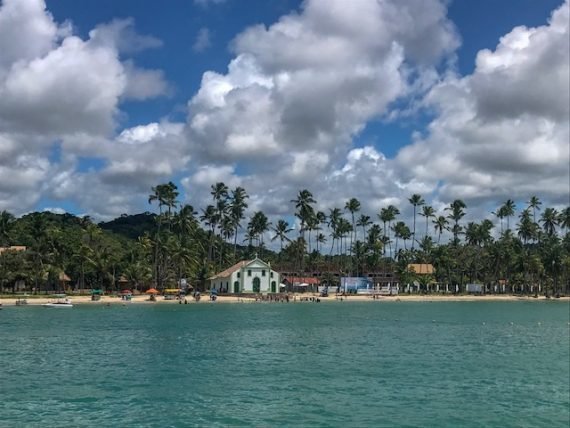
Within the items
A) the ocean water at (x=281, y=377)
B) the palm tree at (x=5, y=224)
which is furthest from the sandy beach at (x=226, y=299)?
the ocean water at (x=281, y=377)

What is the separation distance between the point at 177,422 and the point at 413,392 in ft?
35.1

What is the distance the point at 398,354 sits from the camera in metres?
38.8

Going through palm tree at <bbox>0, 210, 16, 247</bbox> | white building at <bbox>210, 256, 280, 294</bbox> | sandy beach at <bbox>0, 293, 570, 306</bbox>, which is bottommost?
sandy beach at <bbox>0, 293, 570, 306</bbox>

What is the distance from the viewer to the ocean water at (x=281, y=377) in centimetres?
2284

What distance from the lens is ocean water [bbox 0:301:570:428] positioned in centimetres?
2284

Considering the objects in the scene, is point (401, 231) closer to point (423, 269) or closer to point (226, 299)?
point (423, 269)

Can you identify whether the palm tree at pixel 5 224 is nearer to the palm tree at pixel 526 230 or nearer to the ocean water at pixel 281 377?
the ocean water at pixel 281 377

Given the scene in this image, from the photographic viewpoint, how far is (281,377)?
3056 cm

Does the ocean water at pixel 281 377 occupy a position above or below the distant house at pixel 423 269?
below

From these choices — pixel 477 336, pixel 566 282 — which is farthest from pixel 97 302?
pixel 566 282

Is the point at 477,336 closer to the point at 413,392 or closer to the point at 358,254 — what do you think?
the point at 413,392

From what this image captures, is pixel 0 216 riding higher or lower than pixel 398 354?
higher

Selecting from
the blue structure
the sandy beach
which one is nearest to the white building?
the sandy beach

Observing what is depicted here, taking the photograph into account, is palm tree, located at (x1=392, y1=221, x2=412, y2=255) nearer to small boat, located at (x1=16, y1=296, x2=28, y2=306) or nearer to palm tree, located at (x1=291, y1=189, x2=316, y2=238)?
palm tree, located at (x1=291, y1=189, x2=316, y2=238)
